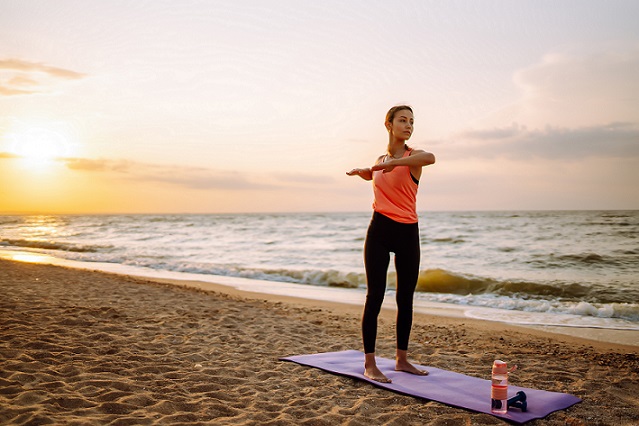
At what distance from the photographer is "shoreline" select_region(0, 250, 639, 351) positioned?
23.4 feet

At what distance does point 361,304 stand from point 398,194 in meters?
5.83

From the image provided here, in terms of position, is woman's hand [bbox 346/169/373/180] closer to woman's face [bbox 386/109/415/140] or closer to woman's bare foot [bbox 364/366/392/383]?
woman's face [bbox 386/109/415/140]

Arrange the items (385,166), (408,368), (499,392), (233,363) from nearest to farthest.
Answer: (499,392), (385,166), (408,368), (233,363)

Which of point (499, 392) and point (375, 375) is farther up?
point (499, 392)

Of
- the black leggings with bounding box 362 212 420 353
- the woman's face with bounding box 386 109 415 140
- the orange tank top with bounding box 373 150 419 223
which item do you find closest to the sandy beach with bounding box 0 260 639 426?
the black leggings with bounding box 362 212 420 353

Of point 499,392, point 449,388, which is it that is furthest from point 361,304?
point 499,392

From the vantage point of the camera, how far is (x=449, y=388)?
4.05 m

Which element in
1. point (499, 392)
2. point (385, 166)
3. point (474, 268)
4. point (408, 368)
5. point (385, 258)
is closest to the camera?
point (499, 392)

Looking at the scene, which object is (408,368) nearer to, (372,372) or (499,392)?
(372,372)

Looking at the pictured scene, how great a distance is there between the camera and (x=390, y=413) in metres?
3.52

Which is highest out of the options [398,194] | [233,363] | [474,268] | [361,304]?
[398,194]

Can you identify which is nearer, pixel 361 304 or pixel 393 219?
pixel 393 219

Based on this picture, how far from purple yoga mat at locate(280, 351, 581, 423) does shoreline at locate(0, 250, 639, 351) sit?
321cm

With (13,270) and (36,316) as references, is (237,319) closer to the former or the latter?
(36,316)
